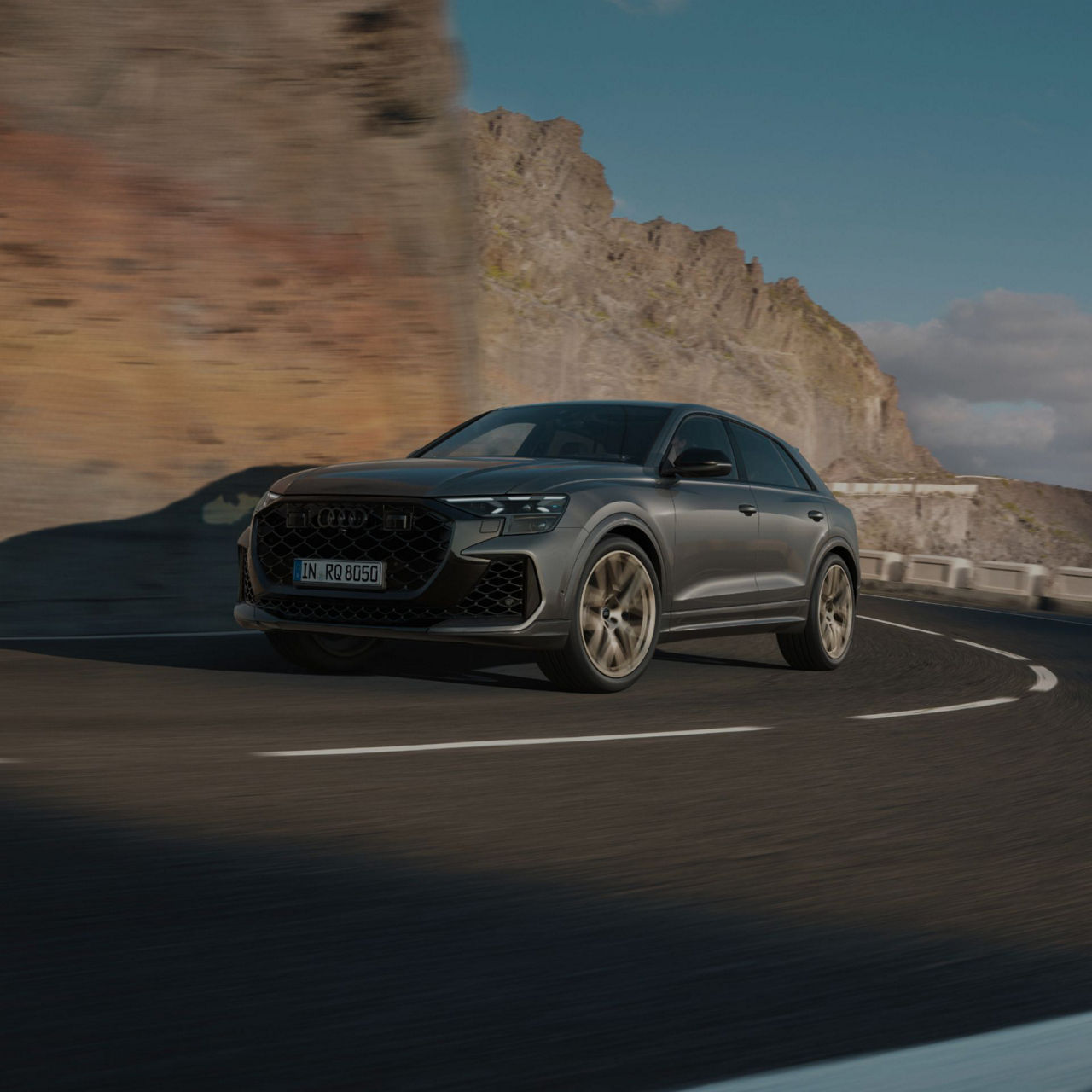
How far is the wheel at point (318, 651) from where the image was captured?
936cm

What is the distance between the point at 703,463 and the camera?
9.03 m

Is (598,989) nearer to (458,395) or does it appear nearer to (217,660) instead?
(217,660)

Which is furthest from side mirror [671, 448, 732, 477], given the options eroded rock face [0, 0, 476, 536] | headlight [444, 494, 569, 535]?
eroded rock face [0, 0, 476, 536]

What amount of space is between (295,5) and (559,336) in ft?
391

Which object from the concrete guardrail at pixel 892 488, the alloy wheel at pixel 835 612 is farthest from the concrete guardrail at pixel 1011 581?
the concrete guardrail at pixel 892 488

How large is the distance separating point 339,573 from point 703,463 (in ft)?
7.40

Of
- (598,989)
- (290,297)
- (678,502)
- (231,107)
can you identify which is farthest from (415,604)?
(231,107)

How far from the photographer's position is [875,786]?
20.2ft

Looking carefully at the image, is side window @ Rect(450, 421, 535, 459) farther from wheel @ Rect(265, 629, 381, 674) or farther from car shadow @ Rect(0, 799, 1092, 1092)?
car shadow @ Rect(0, 799, 1092, 1092)

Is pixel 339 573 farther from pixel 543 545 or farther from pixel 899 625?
pixel 899 625

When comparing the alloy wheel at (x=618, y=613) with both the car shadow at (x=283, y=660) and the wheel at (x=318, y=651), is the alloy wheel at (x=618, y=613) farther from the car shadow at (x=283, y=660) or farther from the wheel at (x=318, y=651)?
the wheel at (x=318, y=651)

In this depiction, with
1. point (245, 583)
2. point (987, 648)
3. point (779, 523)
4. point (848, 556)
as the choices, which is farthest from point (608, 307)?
point (245, 583)

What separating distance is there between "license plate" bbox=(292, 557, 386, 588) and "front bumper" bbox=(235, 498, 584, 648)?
0.05 meters

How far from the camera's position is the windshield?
9516mm
